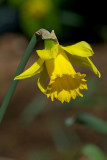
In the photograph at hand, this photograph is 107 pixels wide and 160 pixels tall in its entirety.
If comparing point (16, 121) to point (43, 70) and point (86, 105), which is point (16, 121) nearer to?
point (86, 105)

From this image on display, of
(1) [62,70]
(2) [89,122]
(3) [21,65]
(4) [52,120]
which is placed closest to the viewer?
(3) [21,65]

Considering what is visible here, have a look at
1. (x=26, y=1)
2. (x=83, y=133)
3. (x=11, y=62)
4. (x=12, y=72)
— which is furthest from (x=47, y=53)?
(x=26, y=1)

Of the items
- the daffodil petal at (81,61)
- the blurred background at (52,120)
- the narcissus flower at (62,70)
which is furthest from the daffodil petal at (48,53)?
the blurred background at (52,120)

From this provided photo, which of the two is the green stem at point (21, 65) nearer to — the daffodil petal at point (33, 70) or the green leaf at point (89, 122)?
the daffodil petal at point (33, 70)

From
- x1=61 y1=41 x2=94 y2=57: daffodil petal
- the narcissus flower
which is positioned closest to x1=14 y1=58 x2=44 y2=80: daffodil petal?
the narcissus flower

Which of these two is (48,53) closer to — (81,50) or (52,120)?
(81,50)

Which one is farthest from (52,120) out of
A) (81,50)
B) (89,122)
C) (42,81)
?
(81,50)

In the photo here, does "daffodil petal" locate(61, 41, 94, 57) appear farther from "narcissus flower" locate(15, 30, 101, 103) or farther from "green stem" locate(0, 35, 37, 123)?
"green stem" locate(0, 35, 37, 123)

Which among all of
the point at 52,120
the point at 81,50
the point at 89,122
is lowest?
the point at 52,120
